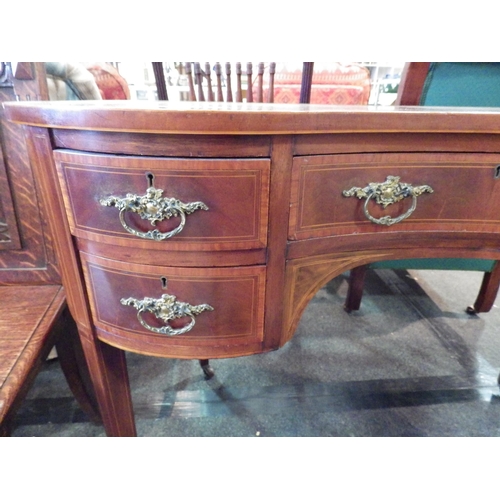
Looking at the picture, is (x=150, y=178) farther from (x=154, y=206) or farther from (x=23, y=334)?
(x=23, y=334)

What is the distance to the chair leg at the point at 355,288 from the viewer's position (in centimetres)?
130

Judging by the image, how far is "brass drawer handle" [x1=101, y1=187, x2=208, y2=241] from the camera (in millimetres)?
408

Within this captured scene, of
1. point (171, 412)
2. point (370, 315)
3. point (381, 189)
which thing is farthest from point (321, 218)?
point (370, 315)

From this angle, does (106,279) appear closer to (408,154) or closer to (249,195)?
(249,195)

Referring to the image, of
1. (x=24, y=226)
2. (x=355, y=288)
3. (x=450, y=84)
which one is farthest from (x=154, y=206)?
(x=355, y=288)

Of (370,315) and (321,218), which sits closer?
(321,218)

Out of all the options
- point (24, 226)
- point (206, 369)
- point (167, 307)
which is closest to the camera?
point (167, 307)

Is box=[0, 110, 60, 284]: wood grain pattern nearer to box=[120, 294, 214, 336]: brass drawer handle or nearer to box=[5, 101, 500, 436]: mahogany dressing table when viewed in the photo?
box=[5, 101, 500, 436]: mahogany dressing table

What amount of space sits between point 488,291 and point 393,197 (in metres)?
1.09

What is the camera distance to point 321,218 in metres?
0.47

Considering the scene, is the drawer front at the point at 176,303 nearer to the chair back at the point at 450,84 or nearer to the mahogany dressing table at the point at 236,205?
the mahogany dressing table at the point at 236,205

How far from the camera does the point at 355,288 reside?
4.35ft

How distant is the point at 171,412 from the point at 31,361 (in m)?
0.49

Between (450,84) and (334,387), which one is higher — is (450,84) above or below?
above
